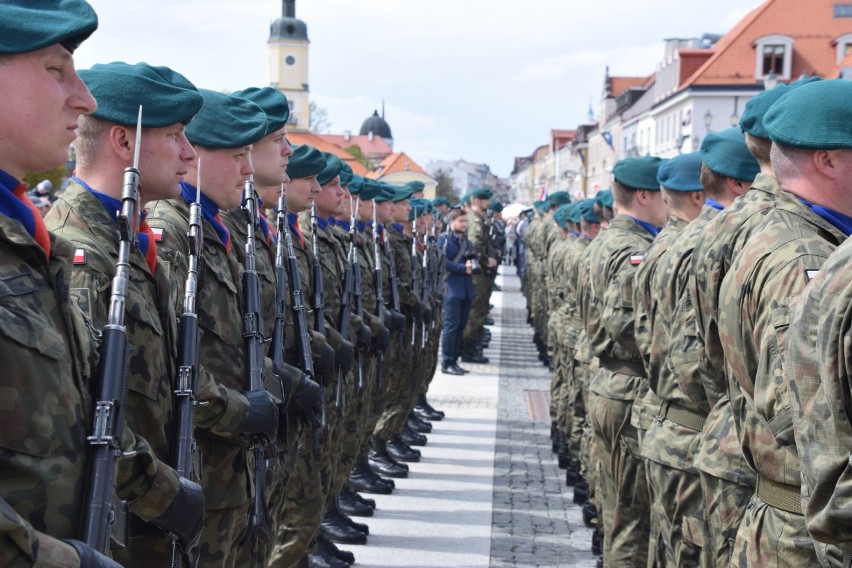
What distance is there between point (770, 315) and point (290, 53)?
377 ft

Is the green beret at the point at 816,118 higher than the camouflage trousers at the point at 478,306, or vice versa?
the green beret at the point at 816,118

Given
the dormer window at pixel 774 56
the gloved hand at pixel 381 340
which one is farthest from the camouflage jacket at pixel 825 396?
the dormer window at pixel 774 56

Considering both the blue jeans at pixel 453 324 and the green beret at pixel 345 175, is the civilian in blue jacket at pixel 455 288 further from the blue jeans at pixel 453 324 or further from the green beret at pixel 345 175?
the green beret at pixel 345 175

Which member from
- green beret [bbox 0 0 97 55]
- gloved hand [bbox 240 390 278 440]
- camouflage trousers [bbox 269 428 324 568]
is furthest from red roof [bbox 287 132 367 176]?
green beret [bbox 0 0 97 55]

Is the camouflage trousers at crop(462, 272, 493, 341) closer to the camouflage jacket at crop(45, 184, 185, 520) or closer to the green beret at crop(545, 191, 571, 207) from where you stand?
the green beret at crop(545, 191, 571, 207)

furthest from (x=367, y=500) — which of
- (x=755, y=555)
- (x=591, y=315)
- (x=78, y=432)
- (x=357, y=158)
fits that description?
(x=357, y=158)

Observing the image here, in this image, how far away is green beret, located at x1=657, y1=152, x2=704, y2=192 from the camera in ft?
18.9

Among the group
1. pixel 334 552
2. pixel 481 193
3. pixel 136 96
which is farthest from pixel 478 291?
pixel 136 96

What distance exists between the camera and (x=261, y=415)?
3.76 metres

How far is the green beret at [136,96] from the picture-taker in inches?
129

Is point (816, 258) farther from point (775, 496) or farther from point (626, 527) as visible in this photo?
point (626, 527)

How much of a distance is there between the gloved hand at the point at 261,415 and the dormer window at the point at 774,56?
48954 millimetres

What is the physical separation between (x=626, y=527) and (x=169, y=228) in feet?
10.5

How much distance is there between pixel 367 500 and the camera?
8.11m
